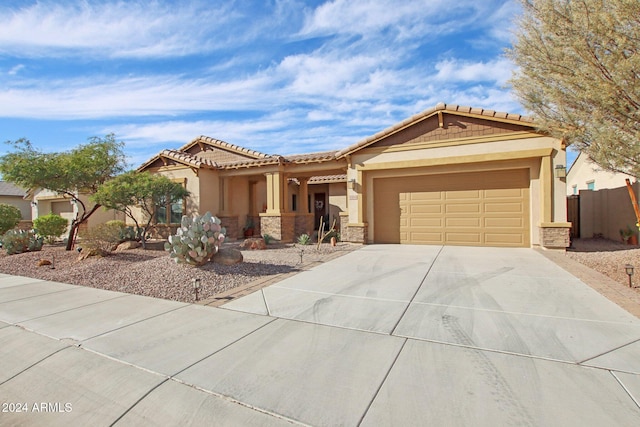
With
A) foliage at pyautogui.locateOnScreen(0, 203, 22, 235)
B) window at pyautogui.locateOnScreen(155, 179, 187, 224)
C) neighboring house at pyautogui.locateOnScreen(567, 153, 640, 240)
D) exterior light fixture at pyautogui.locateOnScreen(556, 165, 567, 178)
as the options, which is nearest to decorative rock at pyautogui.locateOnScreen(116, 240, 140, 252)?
window at pyautogui.locateOnScreen(155, 179, 187, 224)

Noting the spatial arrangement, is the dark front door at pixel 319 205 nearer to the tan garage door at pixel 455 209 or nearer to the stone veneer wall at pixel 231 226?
the stone veneer wall at pixel 231 226

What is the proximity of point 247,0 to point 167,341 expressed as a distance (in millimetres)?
8393

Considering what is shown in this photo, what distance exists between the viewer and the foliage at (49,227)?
14.4m

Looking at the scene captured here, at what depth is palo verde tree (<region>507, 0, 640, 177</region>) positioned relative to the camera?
573cm

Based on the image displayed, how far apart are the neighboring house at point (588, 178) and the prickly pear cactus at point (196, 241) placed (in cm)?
1327

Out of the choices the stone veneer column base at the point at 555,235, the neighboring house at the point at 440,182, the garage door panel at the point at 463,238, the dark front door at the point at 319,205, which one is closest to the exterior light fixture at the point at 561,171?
the neighboring house at the point at 440,182

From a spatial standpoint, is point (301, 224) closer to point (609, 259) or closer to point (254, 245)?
point (254, 245)

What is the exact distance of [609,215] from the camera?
498 inches

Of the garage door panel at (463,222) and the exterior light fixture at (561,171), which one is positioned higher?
the exterior light fixture at (561,171)

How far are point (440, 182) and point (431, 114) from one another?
2464 millimetres

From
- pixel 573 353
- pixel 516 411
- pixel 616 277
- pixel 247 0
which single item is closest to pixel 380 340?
pixel 516 411

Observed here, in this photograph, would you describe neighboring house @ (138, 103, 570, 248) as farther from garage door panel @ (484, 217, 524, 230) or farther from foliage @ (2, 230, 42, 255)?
foliage @ (2, 230, 42, 255)

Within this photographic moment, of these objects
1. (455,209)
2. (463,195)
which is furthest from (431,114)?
(455,209)

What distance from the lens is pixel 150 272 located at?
743 centimetres
